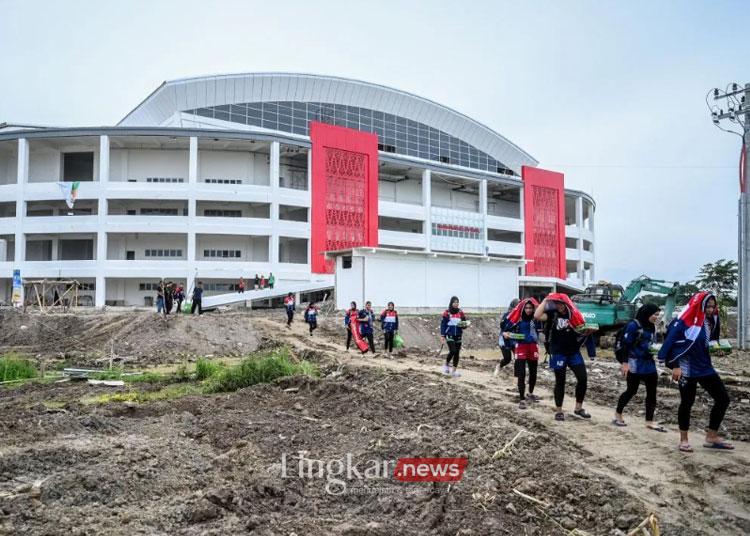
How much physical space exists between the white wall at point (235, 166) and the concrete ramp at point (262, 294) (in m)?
9.28

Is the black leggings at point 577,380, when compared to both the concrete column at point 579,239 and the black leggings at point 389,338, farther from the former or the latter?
the concrete column at point 579,239

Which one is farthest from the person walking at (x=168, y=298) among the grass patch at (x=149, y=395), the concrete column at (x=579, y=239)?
the concrete column at (x=579, y=239)

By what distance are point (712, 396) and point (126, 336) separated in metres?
20.4

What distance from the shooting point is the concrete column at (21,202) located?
3819 centimetres

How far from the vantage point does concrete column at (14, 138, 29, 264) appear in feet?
125

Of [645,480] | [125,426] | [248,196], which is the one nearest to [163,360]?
[125,426]

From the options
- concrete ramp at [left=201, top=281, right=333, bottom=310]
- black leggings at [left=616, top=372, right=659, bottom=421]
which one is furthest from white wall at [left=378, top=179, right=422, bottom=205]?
black leggings at [left=616, top=372, right=659, bottom=421]

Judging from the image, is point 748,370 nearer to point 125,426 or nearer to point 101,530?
point 125,426

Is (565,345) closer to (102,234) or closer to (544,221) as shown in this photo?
(102,234)

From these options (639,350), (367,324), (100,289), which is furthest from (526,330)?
(100,289)

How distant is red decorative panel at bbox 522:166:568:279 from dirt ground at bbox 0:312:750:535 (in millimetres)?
43053

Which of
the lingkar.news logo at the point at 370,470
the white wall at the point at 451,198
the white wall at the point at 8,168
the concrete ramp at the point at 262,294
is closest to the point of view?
the lingkar.news logo at the point at 370,470

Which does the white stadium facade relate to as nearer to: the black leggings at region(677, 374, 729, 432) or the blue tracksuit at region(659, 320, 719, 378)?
the blue tracksuit at region(659, 320, 719, 378)

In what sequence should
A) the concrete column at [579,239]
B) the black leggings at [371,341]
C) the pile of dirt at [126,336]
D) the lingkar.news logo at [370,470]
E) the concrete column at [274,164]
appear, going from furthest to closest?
the concrete column at [579,239] → the concrete column at [274,164] → the pile of dirt at [126,336] → the black leggings at [371,341] → the lingkar.news logo at [370,470]
